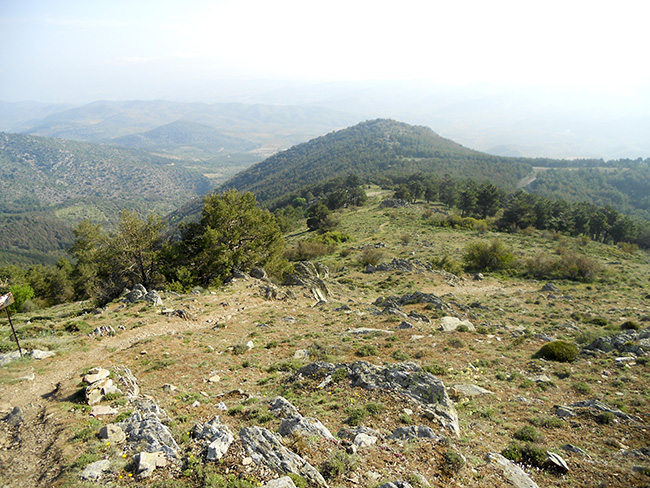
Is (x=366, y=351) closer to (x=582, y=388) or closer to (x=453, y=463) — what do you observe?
(x=453, y=463)

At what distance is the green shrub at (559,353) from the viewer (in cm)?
1659

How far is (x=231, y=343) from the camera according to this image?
18156 millimetres

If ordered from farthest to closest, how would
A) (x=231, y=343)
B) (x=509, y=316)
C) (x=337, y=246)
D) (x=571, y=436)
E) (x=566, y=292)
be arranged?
(x=337, y=246) → (x=566, y=292) → (x=509, y=316) → (x=231, y=343) → (x=571, y=436)

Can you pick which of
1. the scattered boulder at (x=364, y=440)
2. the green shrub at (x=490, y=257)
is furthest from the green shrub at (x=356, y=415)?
the green shrub at (x=490, y=257)

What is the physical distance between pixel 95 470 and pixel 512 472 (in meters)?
10.8

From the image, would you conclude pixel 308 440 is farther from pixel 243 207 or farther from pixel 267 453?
pixel 243 207

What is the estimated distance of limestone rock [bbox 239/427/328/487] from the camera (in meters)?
7.43

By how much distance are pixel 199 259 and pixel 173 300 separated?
699 cm

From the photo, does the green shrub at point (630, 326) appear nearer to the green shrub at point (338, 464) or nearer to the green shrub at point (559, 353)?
the green shrub at point (559, 353)

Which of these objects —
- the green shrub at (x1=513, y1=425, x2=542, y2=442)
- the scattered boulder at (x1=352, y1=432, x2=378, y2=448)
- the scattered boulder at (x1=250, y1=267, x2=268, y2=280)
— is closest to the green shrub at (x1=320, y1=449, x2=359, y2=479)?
the scattered boulder at (x1=352, y1=432, x2=378, y2=448)

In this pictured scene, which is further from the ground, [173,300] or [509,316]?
[173,300]

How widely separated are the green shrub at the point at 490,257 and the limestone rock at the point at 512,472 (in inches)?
1730

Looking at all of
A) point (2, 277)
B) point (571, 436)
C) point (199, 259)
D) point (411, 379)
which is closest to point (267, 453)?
point (411, 379)

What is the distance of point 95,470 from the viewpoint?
7074mm
